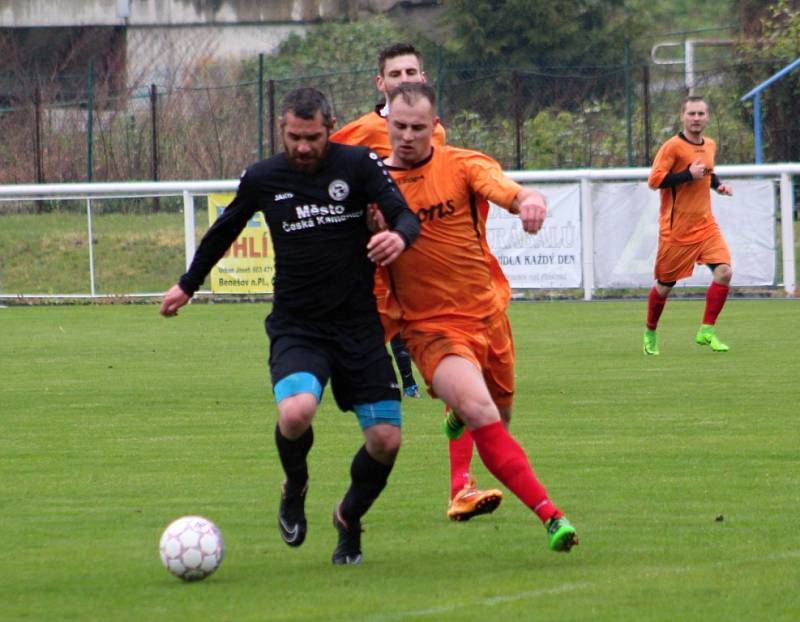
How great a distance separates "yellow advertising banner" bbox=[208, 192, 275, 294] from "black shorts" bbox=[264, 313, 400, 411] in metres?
16.9

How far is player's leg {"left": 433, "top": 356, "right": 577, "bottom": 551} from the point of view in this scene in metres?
6.12

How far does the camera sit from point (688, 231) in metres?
15.0

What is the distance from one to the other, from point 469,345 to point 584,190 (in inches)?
647

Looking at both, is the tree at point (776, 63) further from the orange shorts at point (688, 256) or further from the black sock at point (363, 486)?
the black sock at point (363, 486)

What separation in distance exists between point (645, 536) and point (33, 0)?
36138 millimetres

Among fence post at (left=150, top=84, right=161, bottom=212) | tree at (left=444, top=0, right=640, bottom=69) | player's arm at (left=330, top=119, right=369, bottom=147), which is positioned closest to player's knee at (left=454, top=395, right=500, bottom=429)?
player's arm at (left=330, top=119, right=369, bottom=147)

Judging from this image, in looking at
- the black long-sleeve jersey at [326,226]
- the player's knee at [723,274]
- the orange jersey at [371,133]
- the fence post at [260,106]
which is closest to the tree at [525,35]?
the fence post at [260,106]

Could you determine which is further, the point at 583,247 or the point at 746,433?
the point at 583,247

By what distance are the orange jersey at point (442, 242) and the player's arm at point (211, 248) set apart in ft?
2.12

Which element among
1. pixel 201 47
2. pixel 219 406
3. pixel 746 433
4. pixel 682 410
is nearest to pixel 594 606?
pixel 746 433

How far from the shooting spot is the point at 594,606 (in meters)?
5.36

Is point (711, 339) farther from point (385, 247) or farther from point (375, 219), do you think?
point (385, 247)

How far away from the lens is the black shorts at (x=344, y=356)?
6246 mm

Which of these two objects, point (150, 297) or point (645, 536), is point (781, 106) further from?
point (645, 536)
